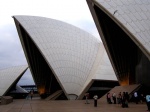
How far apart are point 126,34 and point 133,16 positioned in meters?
4.67

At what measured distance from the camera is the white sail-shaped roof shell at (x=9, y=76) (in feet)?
115

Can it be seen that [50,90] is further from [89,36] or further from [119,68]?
[119,68]

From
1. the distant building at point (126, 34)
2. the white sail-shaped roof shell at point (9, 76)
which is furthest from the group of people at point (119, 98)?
the white sail-shaped roof shell at point (9, 76)

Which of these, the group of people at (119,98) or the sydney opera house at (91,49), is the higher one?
the sydney opera house at (91,49)

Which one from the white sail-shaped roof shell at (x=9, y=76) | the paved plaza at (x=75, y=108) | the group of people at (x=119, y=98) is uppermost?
the white sail-shaped roof shell at (x=9, y=76)

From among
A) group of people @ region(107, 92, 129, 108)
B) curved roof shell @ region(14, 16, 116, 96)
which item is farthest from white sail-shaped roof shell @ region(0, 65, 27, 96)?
group of people @ region(107, 92, 129, 108)

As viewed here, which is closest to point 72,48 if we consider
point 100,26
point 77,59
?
point 77,59

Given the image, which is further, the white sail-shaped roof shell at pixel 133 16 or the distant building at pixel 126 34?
the distant building at pixel 126 34

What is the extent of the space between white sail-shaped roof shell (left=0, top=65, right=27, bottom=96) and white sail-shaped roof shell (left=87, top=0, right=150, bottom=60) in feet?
72.7

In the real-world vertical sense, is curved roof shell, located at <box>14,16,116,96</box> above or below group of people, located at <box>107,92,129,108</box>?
above

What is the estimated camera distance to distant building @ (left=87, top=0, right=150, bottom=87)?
1625 cm

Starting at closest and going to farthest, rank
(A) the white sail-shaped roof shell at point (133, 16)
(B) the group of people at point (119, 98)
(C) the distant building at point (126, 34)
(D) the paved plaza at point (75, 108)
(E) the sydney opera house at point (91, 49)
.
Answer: (D) the paved plaza at point (75, 108)
(A) the white sail-shaped roof shell at point (133, 16)
(B) the group of people at point (119, 98)
(C) the distant building at point (126, 34)
(E) the sydney opera house at point (91, 49)

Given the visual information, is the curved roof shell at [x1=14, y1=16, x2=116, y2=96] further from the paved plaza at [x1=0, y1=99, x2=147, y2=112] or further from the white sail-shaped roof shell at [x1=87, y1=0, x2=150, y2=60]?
the white sail-shaped roof shell at [x1=87, y1=0, x2=150, y2=60]

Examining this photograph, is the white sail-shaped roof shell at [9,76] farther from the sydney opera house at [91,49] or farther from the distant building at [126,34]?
the distant building at [126,34]
